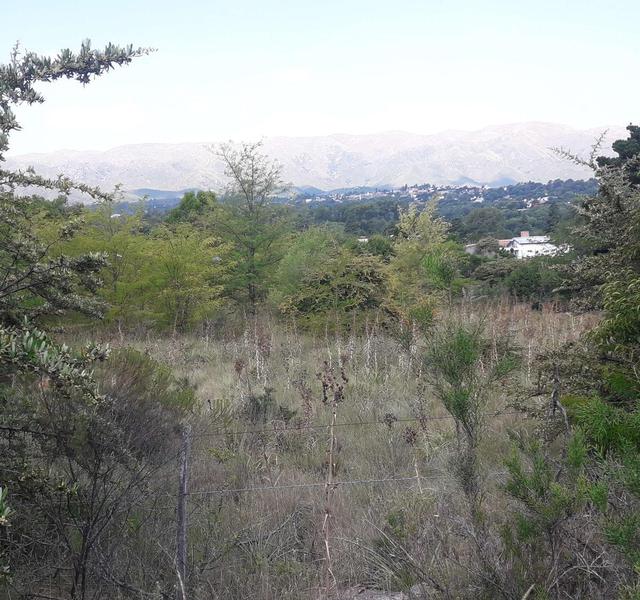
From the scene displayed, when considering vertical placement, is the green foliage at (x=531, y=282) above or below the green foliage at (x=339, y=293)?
below

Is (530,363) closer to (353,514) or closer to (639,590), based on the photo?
(353,514)

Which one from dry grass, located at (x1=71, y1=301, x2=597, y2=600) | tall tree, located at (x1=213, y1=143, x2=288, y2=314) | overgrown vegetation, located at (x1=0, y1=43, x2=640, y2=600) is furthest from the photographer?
tall tree, located at (x1=213, y1=143, x2=288, y2=314)

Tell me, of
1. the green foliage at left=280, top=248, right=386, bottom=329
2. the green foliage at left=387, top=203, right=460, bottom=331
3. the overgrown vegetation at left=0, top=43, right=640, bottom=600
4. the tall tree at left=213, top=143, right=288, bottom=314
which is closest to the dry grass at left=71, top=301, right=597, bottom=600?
the overgrown vegetation at left=0, top=43, right=640, bottom=600

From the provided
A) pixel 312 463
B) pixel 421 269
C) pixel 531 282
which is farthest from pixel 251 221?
pixel 312 463

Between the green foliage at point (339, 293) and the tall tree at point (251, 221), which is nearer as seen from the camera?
the green foliage at point (339, 293)

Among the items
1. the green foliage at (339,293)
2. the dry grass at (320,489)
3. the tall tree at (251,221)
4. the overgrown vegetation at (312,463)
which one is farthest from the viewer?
the tall tree at (251,221)

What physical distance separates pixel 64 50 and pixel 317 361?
642cm

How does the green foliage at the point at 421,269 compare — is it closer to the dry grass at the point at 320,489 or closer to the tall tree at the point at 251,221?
the dry grass at the point at 320,489

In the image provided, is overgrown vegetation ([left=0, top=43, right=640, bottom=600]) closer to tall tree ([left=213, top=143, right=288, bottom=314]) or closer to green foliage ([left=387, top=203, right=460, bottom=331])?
green foliage ([left=387, top=203, right=460, bottom=331])

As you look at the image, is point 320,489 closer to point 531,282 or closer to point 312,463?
point 312,463

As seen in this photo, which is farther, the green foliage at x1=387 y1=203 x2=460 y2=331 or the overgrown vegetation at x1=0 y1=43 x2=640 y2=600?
the green foliage at x1=387 y1=203 x2=460 y2=331

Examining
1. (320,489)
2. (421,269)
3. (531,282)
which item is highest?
(320,489)

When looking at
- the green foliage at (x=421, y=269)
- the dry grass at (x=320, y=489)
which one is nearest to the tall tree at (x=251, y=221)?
the green foliage at (x=421, y=269)

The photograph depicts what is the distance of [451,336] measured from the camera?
296 centimetres
